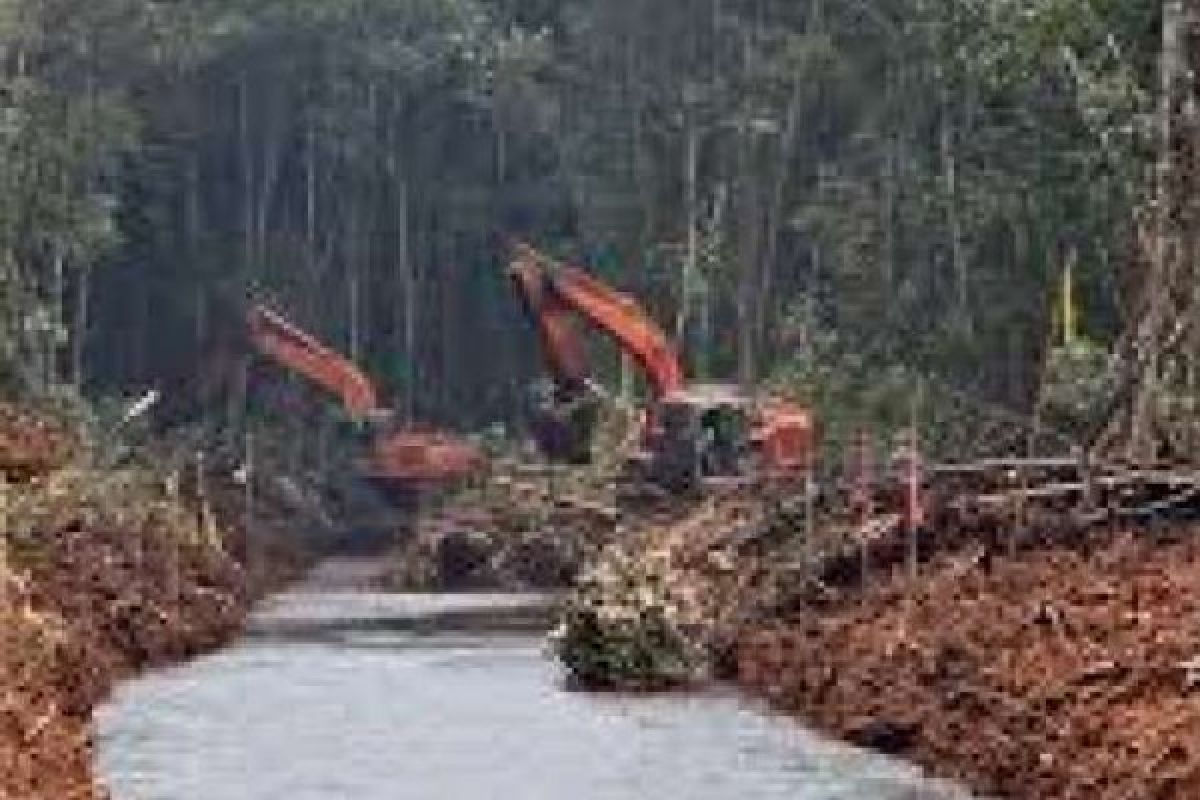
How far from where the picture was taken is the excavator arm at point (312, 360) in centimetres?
5741

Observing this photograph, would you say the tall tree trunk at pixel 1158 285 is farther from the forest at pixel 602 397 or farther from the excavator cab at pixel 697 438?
the excavator cab at pixel 697 438

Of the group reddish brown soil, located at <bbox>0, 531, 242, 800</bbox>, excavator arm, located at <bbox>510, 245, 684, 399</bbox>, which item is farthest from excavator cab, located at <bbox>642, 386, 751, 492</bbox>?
reddish brown soil, located at <bbox>0, 531, 242, 800</bbox>

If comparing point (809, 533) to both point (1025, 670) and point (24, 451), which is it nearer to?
point (1025, 670)

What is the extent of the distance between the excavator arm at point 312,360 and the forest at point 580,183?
372 cm

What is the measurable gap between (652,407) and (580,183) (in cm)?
1939

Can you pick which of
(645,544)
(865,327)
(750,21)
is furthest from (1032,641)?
(750,21)

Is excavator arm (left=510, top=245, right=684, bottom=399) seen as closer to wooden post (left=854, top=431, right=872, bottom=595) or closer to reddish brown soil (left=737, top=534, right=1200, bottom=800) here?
wooden post (left=854, top=431, right=872, bottom=595)

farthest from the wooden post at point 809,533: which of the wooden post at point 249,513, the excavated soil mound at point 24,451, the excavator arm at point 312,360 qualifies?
the excavator arm at point 312,360

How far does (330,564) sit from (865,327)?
34.2ft

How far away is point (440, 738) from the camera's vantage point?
23469mm

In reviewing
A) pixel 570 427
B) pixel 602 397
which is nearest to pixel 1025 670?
pixel 602 397

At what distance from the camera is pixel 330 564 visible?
5147 cm

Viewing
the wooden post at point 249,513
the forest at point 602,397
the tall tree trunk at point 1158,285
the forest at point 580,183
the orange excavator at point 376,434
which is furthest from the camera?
the orange excavator at point 376,434

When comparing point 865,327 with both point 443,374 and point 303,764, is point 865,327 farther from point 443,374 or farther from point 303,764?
point 303,764
